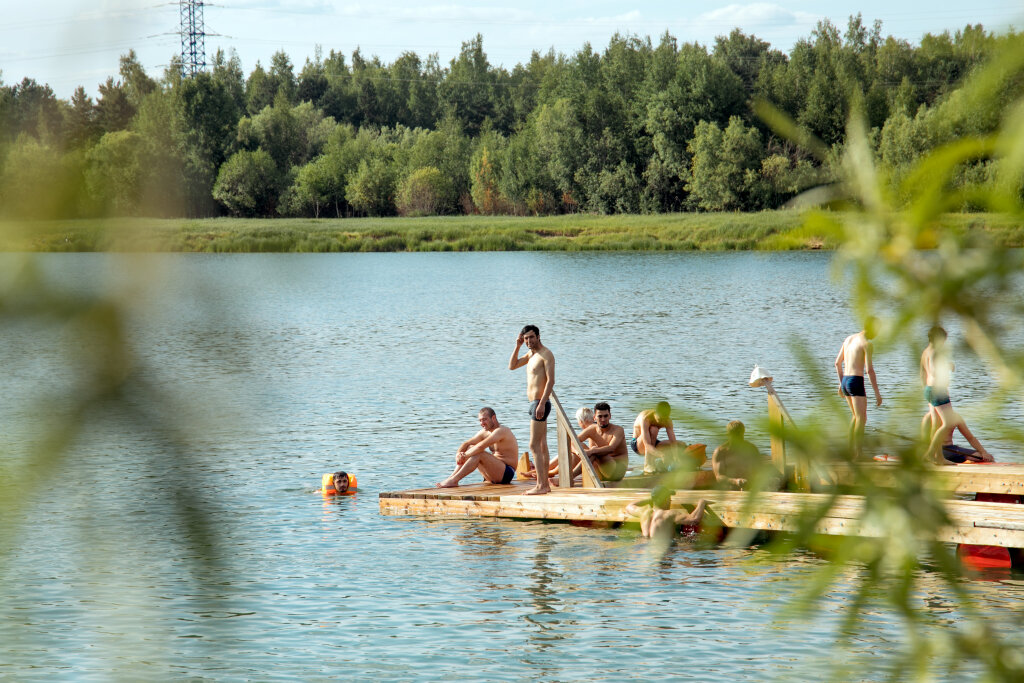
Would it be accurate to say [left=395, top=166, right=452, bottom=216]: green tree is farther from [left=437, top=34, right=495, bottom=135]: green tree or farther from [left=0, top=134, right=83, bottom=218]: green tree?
[left=437, top=34, right=495, bottom=135]: green tree

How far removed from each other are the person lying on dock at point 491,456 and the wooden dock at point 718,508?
0.71ft

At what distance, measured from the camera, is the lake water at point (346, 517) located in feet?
3.27

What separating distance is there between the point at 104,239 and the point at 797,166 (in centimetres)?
78

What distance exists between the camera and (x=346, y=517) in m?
15.9

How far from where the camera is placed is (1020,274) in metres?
1.18

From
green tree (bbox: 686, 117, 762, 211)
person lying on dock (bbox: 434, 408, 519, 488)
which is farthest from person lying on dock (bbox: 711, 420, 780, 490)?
green tree (bbox: 686, 117, 762, 211)

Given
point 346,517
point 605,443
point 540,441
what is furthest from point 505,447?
point 346,517

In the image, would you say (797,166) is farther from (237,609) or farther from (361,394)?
(361,394)

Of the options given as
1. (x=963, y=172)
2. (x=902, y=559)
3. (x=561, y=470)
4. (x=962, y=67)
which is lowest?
(x=561, y=470)

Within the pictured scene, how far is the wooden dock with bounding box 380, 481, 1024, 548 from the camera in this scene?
1259mm

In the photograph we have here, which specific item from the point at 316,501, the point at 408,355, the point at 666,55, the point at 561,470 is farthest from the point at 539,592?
the point at 666,55

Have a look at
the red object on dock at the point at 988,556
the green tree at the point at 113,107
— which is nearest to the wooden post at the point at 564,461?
the red object on dock at the point at 988,556

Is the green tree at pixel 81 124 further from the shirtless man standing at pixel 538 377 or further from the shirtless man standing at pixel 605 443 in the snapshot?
the shirtless man standing at pixel 605 443

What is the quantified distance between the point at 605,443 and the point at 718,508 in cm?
1276
